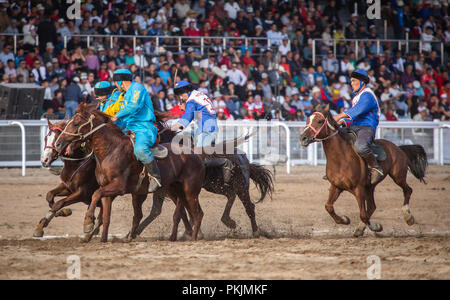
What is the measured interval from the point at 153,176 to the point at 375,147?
3323 mm

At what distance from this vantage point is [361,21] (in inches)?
903

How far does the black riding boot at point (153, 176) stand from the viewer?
816 cm

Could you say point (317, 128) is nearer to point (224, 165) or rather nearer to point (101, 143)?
point (224, 165)

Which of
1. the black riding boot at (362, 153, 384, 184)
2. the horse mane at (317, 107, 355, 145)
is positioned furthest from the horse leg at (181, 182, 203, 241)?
the black riding boot at (362, 153, 384, 184)

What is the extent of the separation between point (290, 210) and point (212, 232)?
7.45 ft

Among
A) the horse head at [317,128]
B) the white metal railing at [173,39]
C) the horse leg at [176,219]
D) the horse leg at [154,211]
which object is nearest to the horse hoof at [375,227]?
the horse head at [317,128]

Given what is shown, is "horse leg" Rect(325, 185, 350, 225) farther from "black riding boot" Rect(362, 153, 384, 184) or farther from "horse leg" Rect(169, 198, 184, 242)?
"horse leg" Rect(169, 198, 184, 242)

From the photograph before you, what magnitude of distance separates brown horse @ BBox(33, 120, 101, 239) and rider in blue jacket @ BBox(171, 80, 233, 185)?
1474 mm

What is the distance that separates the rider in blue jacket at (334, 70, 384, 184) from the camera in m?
9.29

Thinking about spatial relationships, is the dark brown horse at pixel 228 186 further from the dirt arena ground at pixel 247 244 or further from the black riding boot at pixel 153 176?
the black riding boot at pixel 153 176

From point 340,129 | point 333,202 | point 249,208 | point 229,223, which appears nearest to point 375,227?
point 333,202

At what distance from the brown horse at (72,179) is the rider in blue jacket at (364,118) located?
3457 mm
